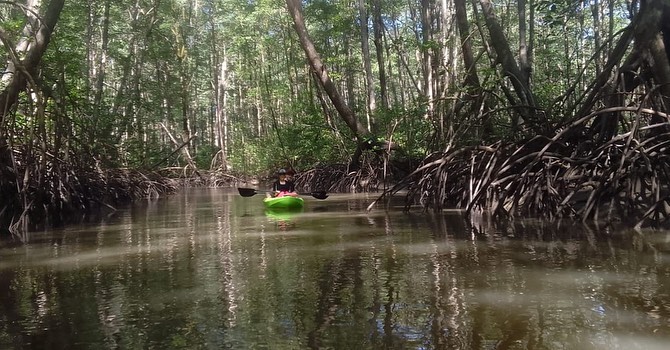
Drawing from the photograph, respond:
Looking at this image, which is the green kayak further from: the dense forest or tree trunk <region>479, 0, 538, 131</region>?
tree trunk <region>479, 0, 538, 131</region>

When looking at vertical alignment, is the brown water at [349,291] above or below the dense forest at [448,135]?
below

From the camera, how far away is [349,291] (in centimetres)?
296

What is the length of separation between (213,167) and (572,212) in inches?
818

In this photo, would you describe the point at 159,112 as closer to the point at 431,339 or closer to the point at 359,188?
the point at 359,188

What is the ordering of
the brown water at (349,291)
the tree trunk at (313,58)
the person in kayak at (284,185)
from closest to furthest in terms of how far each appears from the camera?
the brown water at (349,291), the person in kayak at (284,185), the tree trunk at (313,58)

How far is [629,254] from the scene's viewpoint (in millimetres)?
3752

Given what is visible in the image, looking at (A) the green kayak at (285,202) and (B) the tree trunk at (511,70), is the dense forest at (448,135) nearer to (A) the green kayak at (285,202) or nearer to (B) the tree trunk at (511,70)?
(B) the tree trunk at (511,70)

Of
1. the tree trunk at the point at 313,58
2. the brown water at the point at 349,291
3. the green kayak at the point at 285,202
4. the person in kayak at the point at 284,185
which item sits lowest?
the brown water at the point at 349,291

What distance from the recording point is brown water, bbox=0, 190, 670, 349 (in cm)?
219

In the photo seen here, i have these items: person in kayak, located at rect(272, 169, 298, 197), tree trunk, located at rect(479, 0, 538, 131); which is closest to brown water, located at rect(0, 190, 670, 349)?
tree trunk, located at rect(479, 0, 538, 131)

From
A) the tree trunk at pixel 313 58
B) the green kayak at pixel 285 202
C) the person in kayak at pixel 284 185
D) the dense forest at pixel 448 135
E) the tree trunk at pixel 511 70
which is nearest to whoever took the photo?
the dense forest at pixel 448 135

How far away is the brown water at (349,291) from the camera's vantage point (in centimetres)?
219

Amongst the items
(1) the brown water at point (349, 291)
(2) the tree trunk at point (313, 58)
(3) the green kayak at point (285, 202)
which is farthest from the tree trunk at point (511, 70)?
(2) the tree trunk at point (313, 58)

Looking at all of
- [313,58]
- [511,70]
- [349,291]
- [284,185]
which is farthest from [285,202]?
[349,291]
